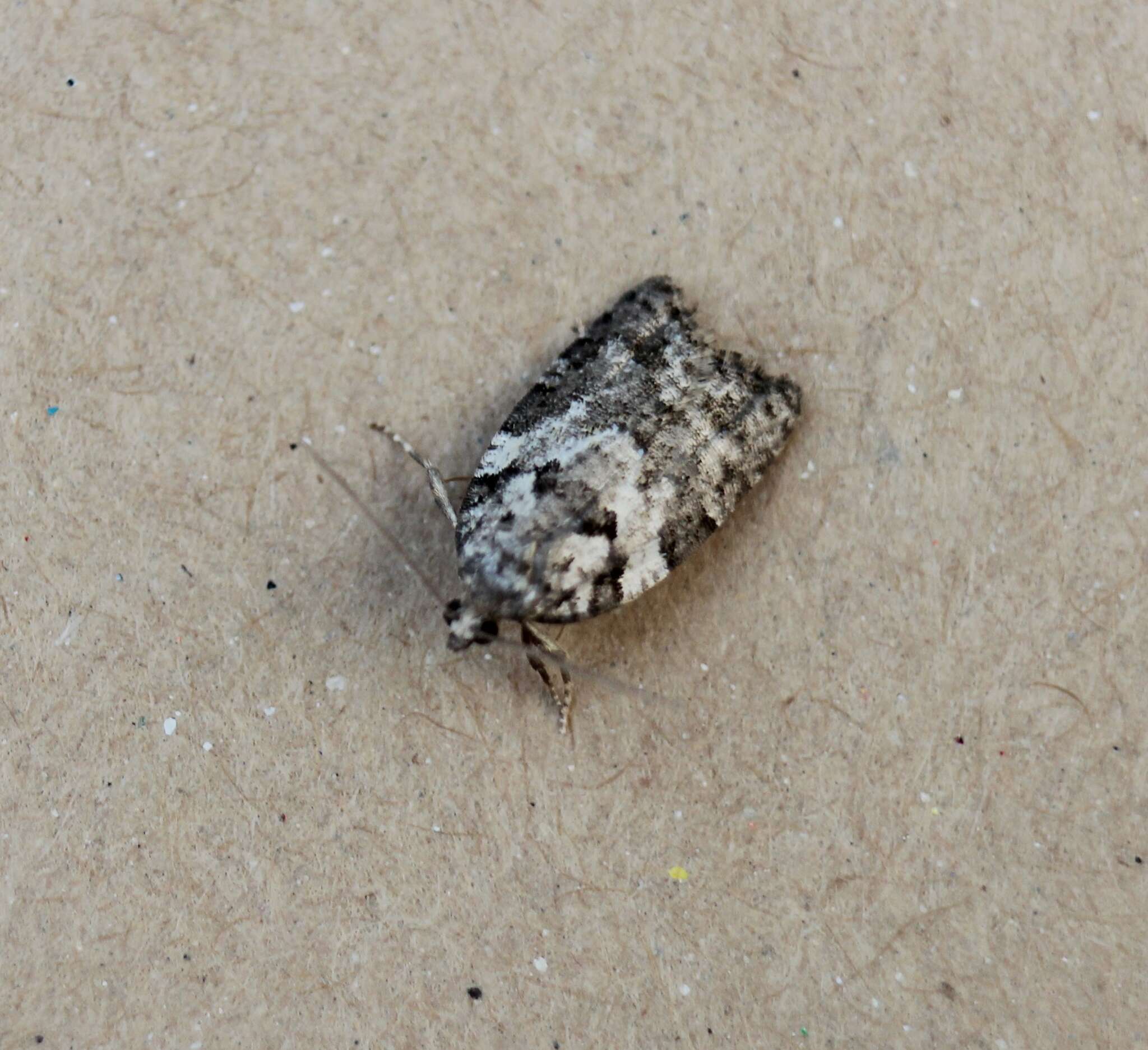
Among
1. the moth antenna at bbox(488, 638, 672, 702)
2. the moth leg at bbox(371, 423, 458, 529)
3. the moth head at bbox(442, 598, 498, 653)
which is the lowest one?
the moth antenna at bbox(488, 638, 672, 702)

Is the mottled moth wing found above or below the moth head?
above

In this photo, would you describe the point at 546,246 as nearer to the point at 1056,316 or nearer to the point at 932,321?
the point at 932,321

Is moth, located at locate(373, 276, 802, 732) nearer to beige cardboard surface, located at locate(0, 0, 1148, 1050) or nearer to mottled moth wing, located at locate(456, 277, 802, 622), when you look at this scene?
mottled moth wing, located at locate(456, 277, 802, 622)

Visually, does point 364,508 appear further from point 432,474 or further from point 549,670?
point 549,670

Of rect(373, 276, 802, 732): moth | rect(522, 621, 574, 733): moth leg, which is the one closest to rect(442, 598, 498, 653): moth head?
rect(373, 276, 802, 732): moth

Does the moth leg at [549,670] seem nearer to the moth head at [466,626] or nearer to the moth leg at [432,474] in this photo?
the moth head at [466,626]

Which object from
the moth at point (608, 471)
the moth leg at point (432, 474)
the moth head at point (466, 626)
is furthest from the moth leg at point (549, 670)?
the moth leg at point (432, 474)

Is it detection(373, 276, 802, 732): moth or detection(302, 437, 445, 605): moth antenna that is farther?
detection(302, 437, 445, 605): moth antenna

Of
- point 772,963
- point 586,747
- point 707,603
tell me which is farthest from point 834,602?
point 772,963
